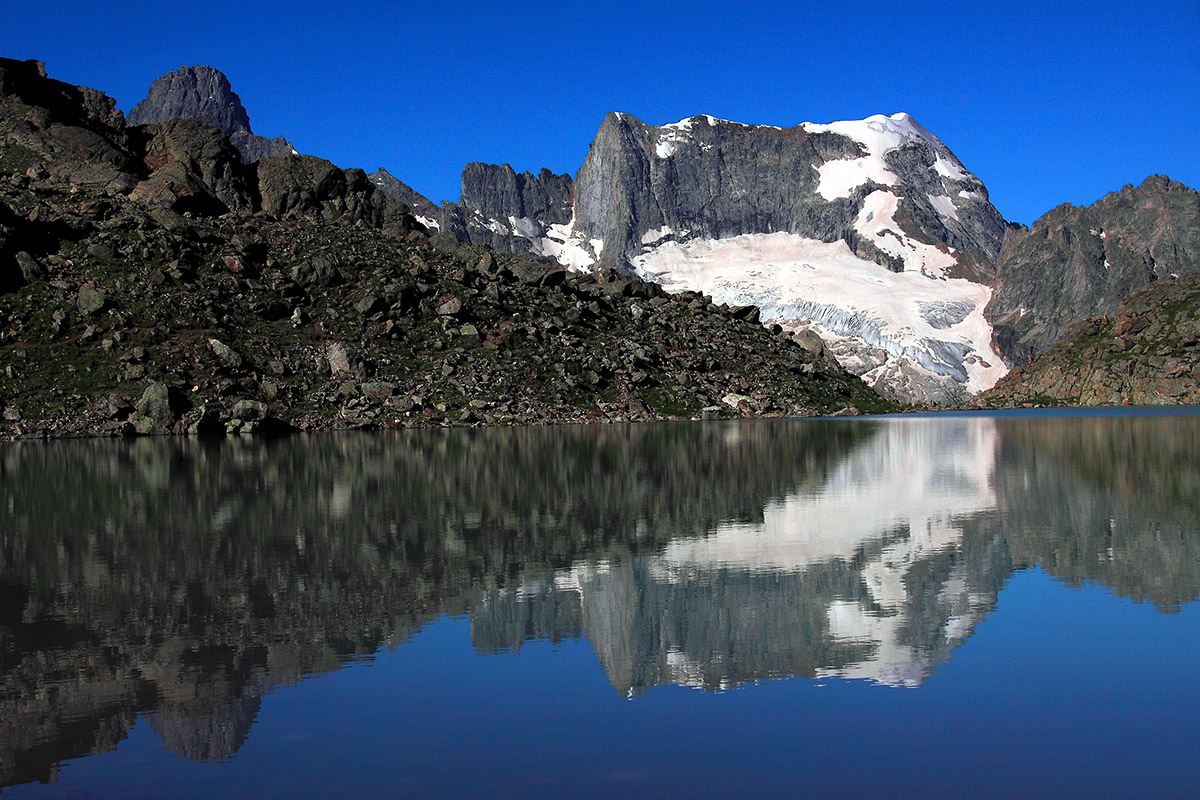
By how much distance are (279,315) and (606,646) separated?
105 meters

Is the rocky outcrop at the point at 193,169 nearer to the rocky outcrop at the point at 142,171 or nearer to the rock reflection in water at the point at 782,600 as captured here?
the rocky outcrop at the point at 142,171

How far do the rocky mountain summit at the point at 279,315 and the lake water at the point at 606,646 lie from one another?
211ft

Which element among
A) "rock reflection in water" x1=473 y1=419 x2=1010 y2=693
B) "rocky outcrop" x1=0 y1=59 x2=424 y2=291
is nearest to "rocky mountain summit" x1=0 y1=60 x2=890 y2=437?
"rocky outcrop" x1=0 y1=59 x2=424 y2=291

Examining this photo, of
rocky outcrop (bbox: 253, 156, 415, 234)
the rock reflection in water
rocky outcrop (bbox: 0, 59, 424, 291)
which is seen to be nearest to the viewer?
the rock reflection in water

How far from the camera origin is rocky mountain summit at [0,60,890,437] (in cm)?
9756

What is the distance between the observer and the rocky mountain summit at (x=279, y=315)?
9756 centimetres

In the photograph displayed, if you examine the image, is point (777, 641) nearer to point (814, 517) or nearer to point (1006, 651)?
point (1006, 651)

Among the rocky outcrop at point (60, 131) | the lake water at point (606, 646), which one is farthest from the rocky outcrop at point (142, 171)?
the lake water at point (606, 646)

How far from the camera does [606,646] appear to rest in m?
16.5

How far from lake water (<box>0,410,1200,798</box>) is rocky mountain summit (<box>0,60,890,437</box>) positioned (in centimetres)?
6422

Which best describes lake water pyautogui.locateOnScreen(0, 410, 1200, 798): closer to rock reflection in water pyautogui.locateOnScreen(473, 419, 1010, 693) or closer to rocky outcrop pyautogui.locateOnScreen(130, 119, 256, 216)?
rock reflection in water pyautogui.locateOnScreen(473, 419, 1010, 693)

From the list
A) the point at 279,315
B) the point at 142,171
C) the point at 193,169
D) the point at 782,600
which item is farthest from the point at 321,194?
the point at 782,600

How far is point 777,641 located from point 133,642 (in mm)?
10823

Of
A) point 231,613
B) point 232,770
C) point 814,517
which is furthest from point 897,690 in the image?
point 814,517
